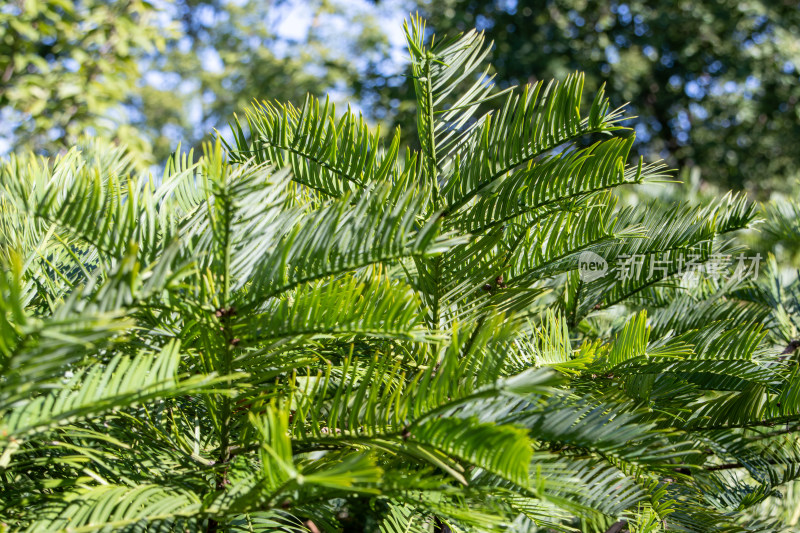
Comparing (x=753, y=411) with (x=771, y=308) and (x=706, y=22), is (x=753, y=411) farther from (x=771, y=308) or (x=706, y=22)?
→ (x=706, y=22)

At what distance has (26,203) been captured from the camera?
562 millimetres

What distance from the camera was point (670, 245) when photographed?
0.85m

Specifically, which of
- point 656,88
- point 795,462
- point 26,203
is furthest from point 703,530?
point 656,88

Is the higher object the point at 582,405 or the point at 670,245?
the point at 670,245

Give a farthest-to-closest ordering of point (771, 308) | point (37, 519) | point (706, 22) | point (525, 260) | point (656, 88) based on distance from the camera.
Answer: point (656, 88), point (706, 22), point (771, 308), point (525, 260), point (37, 519)

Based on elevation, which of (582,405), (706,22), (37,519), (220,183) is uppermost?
(706,22)

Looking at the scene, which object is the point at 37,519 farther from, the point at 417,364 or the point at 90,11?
the point at 90,11

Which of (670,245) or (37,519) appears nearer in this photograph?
(37,519)

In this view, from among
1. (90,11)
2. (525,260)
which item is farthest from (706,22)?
(525,260)

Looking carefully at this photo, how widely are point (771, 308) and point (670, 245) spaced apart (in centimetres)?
62

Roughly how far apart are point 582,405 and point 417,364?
0.21 metres

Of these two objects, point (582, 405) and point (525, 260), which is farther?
point (525, 260)

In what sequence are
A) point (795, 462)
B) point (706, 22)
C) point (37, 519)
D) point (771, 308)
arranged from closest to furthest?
point (37, 519) → point (795, 462) → point (771, 308) → point (706, 22)

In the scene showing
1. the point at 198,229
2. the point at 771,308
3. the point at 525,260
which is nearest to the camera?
the point at 198,229
